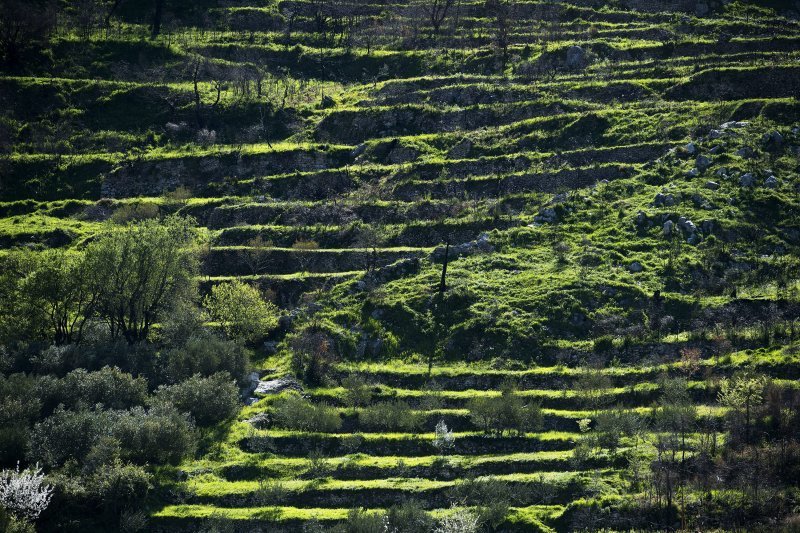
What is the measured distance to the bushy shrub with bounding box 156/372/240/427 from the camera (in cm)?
7231

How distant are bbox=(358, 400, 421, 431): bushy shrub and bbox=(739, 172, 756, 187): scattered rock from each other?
44.7 meters

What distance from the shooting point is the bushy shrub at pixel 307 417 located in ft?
235

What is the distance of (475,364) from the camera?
78.8 m

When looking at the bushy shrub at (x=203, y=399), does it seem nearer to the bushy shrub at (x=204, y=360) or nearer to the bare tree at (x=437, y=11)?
the bushy shrub at (x=204, y=360)

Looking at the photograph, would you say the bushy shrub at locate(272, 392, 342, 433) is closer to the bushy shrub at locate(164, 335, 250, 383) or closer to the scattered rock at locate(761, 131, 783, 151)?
the bushy shrub at locate(164, 335, 250, 383)

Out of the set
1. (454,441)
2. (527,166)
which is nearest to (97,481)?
(454,441)

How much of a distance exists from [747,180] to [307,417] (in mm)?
52267

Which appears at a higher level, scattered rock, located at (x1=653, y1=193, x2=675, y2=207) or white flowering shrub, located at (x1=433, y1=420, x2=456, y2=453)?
scattered rock, located at (x1=653, y1=193, x2=675, y2=207)

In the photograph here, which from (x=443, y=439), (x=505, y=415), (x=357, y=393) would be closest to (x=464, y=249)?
(x=357, y=393)

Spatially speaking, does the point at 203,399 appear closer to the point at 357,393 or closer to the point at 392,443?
the point at 357,393

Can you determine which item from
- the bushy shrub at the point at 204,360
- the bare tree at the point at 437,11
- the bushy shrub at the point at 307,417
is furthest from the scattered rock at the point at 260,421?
the bare tree at the point at 437,11

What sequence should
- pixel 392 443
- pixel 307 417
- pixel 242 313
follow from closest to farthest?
pixel 392 443, pixel 307 417, pixel 242 313

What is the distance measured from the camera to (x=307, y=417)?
235 feet

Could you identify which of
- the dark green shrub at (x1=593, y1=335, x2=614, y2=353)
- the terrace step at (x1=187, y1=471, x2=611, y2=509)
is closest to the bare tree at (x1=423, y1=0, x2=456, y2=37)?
the dark green shrub at (x1=593, y1=335, x2=614, y2=353)
